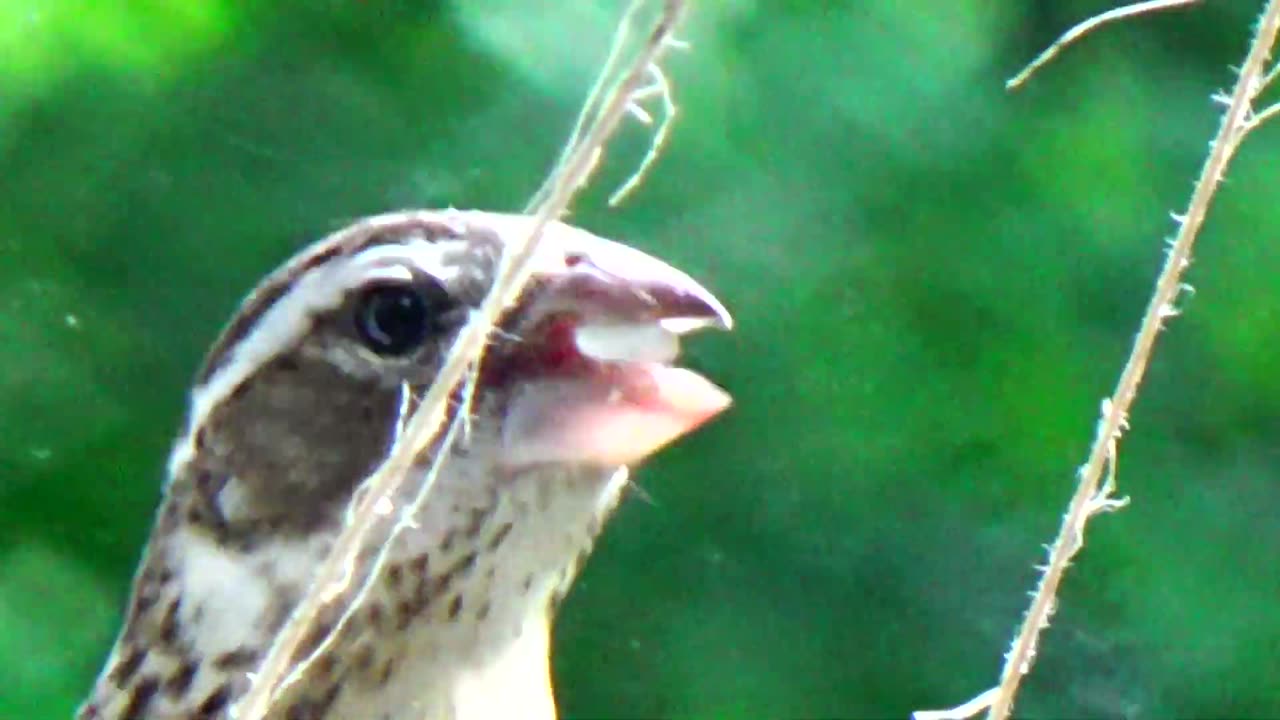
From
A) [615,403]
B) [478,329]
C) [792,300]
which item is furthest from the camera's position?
[792,300]

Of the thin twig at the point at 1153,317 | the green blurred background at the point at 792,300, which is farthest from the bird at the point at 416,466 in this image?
the green blurred background at the point at 792,300

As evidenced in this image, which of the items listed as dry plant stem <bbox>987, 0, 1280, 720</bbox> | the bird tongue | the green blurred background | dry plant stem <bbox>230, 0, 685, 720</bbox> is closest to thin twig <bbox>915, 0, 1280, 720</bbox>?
dry plant stem <bbox>987, 0, 1280, 720</bbox>

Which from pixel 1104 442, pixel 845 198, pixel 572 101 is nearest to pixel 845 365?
pixel 845 198

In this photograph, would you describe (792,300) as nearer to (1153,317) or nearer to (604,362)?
(604,362)

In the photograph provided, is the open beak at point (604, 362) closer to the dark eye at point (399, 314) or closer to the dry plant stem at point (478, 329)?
the dark eye at point (399, 314)

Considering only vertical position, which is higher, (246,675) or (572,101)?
(572,101)

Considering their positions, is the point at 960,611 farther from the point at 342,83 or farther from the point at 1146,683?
the point at 342,83

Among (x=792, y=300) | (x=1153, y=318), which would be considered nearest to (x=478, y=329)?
(x=1153, y=318)
